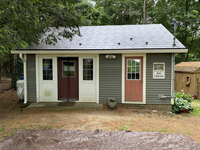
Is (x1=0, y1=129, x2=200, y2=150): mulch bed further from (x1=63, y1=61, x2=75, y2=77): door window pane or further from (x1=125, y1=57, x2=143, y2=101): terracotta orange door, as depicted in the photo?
(x1=63, y1=61, x2=75, y2=77): door window pane

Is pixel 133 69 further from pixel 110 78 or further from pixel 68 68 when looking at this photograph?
pixel 68 68

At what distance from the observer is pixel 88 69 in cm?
632

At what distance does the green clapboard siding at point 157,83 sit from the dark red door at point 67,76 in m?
2.96

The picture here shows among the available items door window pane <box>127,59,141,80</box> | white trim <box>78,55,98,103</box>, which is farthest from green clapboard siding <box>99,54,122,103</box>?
door window pane <box>127,59,141,80</box>

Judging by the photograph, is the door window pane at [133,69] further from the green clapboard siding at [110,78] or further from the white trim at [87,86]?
the white trim at [87,86]

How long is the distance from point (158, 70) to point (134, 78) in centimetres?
96

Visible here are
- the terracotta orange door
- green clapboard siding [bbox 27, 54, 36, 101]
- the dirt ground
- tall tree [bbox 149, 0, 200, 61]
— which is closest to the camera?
the dirt ground

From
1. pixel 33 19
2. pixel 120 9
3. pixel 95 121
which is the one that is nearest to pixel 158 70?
pixel 95 121

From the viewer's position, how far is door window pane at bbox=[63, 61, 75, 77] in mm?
6480

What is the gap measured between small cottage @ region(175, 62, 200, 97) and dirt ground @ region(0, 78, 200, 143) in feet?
14.9

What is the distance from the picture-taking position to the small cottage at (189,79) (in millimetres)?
9445

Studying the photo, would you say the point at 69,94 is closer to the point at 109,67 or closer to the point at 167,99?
the point at 109,67

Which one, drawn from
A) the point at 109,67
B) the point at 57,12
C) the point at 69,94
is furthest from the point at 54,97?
the point at 57,12

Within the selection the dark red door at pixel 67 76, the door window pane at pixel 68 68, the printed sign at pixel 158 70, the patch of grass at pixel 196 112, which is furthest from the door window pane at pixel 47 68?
the patch of grass at pixel 196 112
